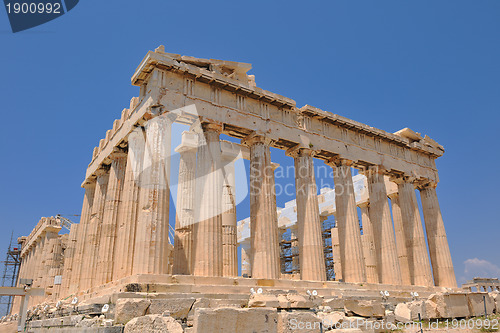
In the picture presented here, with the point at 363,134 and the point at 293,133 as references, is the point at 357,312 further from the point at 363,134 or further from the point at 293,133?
the point at 363,134

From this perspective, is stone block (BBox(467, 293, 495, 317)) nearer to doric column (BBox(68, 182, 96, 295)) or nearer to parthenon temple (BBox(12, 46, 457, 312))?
parthenon temple (BBox(12, 46, 457, 312))

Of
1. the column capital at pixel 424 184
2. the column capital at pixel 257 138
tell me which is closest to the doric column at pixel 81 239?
the column capital at pixel 257 138

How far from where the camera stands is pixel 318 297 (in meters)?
17.5

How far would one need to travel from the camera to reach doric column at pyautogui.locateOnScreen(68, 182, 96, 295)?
72.8ft

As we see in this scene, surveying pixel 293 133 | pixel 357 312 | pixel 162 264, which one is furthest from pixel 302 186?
pixel 357 312

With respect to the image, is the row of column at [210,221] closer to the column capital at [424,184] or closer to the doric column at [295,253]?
the column capital at [424,184]

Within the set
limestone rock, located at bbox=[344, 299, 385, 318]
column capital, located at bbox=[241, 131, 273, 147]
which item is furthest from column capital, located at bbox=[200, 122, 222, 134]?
limestone rock, located at bbox=[344, 299, 385, 318]

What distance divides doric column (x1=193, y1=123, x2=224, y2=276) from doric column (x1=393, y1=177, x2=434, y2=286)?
14.2 metres

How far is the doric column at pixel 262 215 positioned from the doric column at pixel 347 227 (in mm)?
4670

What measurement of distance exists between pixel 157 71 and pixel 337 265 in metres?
19.4

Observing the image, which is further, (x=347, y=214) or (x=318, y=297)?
(x=347, y=214)

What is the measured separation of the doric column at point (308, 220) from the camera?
2005 cm

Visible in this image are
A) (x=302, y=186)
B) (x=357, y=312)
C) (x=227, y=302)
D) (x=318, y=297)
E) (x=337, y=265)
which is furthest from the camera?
(x=337, y=265)

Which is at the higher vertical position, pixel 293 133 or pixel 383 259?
pixel 293 133
